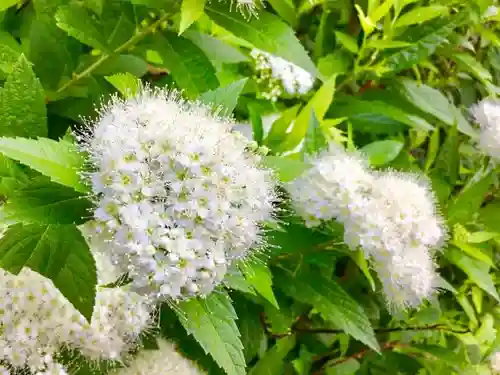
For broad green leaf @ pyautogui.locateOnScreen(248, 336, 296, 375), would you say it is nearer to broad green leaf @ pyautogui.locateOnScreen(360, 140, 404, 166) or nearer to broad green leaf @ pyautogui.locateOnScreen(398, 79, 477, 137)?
broad green leaf @ pyautogui.locateOnScreen(360, 140, 404, 166)

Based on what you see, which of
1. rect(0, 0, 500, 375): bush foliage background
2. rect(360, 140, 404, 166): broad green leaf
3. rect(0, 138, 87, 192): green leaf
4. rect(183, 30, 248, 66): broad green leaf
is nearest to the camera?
rect(0, 138, 87, 192): green leaf

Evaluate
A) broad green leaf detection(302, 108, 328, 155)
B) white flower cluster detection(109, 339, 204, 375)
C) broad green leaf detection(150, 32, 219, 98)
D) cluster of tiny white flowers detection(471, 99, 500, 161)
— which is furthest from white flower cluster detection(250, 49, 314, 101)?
white flower cluster detection(109, 339, 204, 375)

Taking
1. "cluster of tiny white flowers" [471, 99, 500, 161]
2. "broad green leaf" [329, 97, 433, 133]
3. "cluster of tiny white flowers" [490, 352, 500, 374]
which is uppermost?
"broad green leaf" [329, 97, 433, 133]

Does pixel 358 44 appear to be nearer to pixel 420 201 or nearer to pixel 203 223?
pixel 420 201

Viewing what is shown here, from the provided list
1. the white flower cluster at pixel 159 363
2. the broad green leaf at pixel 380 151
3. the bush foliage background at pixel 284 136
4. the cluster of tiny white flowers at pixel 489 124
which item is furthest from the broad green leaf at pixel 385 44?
the white flower cluster at pixel 159 363

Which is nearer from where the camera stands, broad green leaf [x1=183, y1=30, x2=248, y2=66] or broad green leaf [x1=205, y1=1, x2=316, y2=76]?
broad green leaf [x1=205, y1=1, x2=316, y2=76]

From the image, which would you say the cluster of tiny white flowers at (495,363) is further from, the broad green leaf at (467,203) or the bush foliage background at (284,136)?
the broad green leaf at (467,203)
